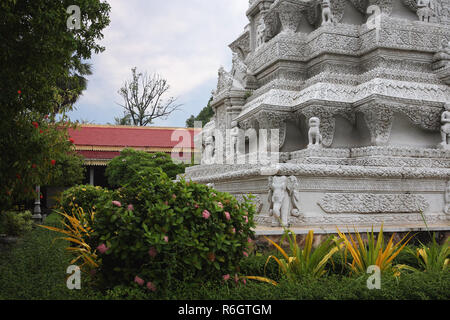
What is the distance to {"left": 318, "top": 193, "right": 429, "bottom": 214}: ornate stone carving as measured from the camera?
20.9 ft

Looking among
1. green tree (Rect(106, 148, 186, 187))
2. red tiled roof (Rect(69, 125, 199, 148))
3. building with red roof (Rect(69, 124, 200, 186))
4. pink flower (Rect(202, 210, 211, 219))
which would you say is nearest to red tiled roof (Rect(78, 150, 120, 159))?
building with red roof (Rect(69, 124, 200, 186))

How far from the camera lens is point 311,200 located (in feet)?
20.5

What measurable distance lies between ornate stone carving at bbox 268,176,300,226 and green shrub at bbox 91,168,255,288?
217 centimetres

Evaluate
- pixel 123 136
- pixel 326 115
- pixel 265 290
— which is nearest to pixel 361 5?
pixel 326 115

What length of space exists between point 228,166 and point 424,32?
4681mm

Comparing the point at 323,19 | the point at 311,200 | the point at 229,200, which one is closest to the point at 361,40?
the point at 323,19

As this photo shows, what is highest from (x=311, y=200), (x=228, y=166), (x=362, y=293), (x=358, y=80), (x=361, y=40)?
(x=361, y=40)

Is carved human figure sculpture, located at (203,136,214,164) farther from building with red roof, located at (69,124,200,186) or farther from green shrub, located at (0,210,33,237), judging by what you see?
building with red roof, located at (69,124,200,186)

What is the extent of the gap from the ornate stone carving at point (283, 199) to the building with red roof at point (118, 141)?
15.4 m

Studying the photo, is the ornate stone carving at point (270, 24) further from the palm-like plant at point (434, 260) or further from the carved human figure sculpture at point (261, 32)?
the palm-like plant at point (434, 260)

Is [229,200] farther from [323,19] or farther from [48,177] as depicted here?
[323,19]

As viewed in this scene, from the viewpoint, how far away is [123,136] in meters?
23.2

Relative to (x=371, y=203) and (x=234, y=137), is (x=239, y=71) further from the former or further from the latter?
(x=371, y=203)

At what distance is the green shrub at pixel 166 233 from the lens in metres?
3.31
